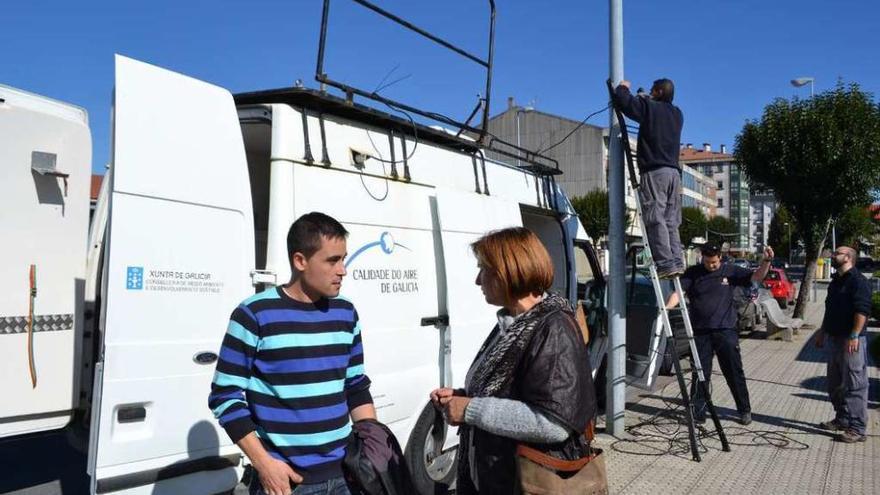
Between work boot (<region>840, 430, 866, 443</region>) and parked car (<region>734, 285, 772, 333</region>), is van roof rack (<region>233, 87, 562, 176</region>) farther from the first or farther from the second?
parked car (<region>734, 285, 772, 333</region>)

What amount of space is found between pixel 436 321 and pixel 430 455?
3.09ft

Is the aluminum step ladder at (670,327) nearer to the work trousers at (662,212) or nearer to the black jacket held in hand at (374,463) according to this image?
the work trousers at (662,212)

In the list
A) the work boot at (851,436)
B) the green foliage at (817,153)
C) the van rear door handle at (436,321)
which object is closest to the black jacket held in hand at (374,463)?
the van rear door handle at (436,321)

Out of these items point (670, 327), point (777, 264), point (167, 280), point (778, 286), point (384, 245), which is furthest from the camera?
point (777, 264)

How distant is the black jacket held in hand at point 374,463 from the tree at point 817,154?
13742 millimetres

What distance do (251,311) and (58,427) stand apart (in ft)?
5.72

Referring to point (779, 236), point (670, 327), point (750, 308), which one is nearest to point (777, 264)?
point (750, 308)

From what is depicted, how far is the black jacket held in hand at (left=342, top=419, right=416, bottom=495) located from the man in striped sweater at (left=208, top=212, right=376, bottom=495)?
0.04 meters

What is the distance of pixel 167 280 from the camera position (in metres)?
3.09

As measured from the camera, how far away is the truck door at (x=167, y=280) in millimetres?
2922

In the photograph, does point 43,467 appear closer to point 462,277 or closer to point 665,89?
point 462,277

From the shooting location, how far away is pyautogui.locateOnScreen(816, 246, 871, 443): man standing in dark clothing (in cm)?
634

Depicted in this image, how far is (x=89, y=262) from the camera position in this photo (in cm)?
378

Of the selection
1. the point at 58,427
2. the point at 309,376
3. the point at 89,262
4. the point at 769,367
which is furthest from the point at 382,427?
the point at 769,367
